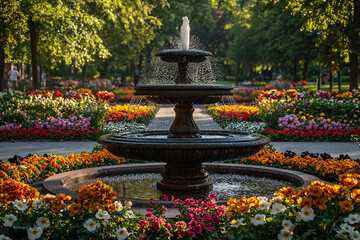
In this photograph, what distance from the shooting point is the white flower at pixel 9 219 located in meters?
3.80

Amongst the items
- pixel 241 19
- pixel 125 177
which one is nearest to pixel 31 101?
pixel 125 177

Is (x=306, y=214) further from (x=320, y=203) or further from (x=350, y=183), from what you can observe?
(x=350, y=183)

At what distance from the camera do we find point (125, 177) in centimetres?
814

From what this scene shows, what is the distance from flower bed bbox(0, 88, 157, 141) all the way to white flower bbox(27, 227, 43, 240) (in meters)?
9.65

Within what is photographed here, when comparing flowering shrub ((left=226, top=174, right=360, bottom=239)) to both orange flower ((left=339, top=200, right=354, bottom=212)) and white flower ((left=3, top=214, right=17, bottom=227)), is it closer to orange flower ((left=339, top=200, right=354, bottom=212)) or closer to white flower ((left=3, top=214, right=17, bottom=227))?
orange flower ((left=339, top=200, right=354, bottom=212))

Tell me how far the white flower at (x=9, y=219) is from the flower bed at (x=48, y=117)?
31.3 feet

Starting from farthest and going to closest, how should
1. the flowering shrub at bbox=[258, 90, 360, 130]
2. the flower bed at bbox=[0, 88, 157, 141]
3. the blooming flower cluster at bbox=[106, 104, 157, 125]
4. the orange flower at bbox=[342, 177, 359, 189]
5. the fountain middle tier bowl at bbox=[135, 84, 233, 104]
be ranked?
the blooming flower cluster at bbox=[106, 104, 157, 125]
the flowering shrub at bbox=[258, 90, 360, 130]
the flower bed at bbox=[0, 88, 157, 141]
the fountain middle tier bowl at bbox=[135, 84, 233, 104]
the orange flower at bbox=[342, 177, 359, 189]

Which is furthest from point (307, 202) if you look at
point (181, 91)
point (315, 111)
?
point (315, 111)

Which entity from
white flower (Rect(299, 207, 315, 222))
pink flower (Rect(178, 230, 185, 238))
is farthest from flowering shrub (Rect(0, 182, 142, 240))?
white flower (Rect(299, 207, 315, 222))

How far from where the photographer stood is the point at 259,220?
3748 mm

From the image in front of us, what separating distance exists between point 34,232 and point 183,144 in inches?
100

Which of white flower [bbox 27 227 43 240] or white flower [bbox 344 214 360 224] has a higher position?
white flower [bbox 344 214 360 224]

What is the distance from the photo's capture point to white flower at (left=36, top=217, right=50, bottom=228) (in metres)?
3.84

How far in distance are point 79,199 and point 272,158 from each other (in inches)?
215
